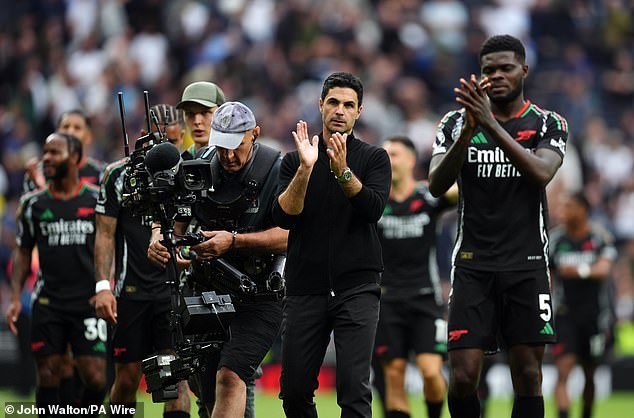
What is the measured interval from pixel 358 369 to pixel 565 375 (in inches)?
273

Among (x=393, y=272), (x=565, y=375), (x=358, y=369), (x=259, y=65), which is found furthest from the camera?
(x=259, y=65)

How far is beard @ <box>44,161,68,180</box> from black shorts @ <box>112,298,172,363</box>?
1777 mm

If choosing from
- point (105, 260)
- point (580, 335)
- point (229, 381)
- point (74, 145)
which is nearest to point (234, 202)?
point (229, 381)

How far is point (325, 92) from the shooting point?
9000mm

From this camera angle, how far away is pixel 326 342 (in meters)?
8.93

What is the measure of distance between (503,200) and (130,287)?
3493 millimetres

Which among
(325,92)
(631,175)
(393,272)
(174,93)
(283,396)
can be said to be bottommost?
(283,396)

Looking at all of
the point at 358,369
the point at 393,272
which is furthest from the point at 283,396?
the point at 393,272

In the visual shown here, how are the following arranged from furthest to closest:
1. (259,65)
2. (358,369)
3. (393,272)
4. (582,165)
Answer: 1. (259,65)
2. (582,165)
3. (393,272)
4. (358,369)

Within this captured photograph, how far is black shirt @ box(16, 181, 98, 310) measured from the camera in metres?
12.0

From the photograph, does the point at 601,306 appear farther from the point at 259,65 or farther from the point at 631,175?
the point at 259,65

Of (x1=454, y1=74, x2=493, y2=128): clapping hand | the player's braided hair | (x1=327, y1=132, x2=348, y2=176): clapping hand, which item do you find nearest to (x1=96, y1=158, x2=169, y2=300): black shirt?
the player's braided hair

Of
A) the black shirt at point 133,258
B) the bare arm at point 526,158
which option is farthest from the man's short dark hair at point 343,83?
the black shirt at point 133,258

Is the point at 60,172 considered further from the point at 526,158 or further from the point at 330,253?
the point at 526,158
